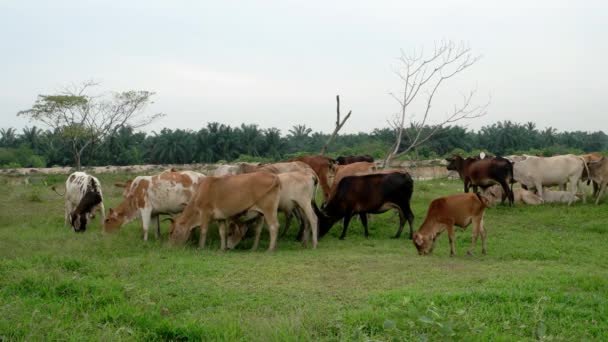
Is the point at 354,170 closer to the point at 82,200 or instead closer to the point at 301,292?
the point at 82,200

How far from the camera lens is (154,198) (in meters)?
12.7

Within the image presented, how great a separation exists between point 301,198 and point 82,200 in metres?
5.45

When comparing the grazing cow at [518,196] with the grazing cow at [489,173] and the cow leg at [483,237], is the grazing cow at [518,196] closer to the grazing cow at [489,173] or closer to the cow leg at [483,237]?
the grazing cow at [489,173]

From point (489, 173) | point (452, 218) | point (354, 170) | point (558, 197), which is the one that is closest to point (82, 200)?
point (354, 170)

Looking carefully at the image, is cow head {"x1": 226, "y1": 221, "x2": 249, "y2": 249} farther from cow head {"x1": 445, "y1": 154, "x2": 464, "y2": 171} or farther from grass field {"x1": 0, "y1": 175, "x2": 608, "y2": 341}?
cow head {"x1": 445, "y1": 154, "x2": 464, "y2": 171}

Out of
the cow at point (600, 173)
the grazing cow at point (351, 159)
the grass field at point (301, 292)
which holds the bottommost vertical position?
the grass field at point (301, 292)

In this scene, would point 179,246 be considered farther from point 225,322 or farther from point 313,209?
point 225,322

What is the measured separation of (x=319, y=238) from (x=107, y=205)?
809 centimetres

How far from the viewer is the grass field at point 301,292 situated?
598cm

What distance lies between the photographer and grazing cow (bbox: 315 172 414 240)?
1293 cm

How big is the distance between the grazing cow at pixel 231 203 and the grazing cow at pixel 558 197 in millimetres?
9403

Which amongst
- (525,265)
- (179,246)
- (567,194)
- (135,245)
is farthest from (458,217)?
(567,194)

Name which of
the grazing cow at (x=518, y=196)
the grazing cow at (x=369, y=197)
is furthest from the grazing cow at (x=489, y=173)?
the grazing cow at (x=369, y=197)

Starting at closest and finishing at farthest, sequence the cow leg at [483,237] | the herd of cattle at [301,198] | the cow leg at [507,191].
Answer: the cow leg at [483,237] < the herd of cattle at [301,198] < the cow leg at [507,191]
